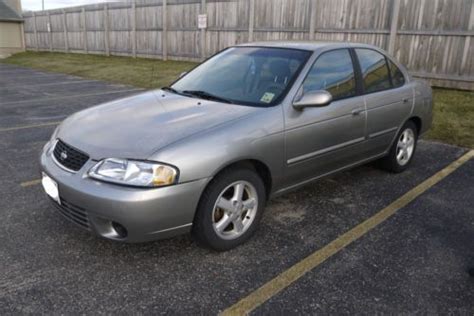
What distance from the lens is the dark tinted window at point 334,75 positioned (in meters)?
3.70

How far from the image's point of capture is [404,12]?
10062mm

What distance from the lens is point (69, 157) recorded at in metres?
3.02

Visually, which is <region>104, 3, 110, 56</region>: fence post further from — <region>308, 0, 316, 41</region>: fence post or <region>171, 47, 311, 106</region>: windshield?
<region>171, 47, 311, 106</region>: windshield

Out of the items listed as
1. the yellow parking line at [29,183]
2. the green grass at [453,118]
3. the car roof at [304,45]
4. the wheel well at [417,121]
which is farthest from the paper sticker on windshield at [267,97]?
the green grass at [453,118]

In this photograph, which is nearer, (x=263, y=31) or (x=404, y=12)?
(x=404, y=12)

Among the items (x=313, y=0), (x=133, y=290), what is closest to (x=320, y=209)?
(x=133, y=290)

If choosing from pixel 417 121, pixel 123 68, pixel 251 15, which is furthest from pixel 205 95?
pixel 123 68

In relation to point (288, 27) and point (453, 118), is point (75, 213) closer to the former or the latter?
point (453, 118)

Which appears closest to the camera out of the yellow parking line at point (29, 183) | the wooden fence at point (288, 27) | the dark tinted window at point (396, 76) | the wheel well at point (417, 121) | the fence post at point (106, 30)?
the yellow parking line at point (29, 183)

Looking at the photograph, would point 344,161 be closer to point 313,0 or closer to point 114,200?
point 114,200

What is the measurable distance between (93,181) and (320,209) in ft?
7.04

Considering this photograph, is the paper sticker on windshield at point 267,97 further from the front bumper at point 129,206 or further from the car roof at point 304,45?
the front bumper at point 129,206

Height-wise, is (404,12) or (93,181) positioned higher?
(404,12)

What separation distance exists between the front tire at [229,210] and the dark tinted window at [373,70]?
1814 mm
